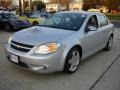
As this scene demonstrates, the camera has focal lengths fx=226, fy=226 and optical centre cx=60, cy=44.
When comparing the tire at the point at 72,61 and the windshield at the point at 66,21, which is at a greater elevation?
the windshield at the point at 66,21

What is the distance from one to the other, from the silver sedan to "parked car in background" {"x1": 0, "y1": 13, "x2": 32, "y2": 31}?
8.00 m

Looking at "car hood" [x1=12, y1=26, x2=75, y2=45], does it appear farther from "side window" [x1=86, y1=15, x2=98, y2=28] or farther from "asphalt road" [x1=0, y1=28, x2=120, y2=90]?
"side window" [x1=86, y1=15, x2=98, y2=28]

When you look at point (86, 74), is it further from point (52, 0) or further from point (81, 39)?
point (52, 0)

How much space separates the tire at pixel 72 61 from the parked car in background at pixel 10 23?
9.34 metres

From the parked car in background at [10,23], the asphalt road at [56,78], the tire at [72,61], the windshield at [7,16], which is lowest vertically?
the asphalt road at [56,78]

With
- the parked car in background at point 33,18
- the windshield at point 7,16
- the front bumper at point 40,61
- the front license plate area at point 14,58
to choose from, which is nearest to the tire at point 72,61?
the front bumper at point 40,61

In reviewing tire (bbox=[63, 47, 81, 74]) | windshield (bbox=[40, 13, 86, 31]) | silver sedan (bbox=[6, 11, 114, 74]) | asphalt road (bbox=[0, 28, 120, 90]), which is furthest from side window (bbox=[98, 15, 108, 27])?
tire (bbox=[63, 47, 81, 74])

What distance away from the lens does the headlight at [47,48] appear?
4867mm

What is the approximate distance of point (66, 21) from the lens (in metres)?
6.35

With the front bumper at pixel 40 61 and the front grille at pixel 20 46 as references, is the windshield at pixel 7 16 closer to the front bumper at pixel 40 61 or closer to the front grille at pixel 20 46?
the front grille at pixel 20 46

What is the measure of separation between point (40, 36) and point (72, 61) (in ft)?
3.31

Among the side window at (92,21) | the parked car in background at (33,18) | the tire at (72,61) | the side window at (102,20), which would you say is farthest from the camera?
the parked car in background at (33,18)

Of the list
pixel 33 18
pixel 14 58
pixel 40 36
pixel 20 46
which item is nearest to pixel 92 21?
pixel 40 36

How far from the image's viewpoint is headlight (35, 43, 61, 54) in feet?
16.0
